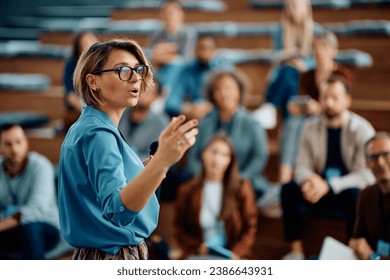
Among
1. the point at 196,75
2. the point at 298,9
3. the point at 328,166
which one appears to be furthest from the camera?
the point at 196,75

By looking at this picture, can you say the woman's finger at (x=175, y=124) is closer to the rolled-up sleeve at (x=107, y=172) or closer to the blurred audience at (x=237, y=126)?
the rolled-up sleeve at (x=107, y=172)

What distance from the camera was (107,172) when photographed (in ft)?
2.32

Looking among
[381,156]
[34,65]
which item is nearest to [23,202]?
[381,156]

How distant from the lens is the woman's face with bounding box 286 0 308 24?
220 cm

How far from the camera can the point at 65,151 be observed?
757 millimetres

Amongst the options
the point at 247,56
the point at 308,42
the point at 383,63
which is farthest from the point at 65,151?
the point at 247,56

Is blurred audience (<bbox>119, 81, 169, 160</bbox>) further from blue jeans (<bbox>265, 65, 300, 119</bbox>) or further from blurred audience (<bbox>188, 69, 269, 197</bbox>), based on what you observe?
blue jeans (<bbox>265, 65, 300, 119</bbox>)

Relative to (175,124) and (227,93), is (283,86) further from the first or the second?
(175,124)

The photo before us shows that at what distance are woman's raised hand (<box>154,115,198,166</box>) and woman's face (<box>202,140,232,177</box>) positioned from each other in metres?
1.07

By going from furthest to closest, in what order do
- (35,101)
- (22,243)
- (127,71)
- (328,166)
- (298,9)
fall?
(35,101), (298,9), (328,166), (22,243), (127,71)

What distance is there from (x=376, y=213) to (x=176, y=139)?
0.83 metres

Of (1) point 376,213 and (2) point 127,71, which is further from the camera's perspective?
(1) point 376,213
